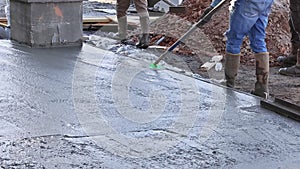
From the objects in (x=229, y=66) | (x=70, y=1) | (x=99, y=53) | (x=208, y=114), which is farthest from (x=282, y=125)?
(x=70, y=1)

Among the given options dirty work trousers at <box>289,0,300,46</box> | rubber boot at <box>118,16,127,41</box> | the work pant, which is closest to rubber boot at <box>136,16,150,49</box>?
rubber boot at <box>118,16,127,41</box>

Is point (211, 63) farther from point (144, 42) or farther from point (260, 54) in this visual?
point (260, 54)

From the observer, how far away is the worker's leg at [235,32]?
6.04 meters

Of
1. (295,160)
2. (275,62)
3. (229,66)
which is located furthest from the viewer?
(275,62)

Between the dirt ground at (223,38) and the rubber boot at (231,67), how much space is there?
21.1 inches

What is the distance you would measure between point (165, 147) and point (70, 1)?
4601 millimetres

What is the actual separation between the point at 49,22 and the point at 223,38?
280cm

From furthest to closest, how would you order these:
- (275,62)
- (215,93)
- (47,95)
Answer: (275,62), (215,93), (47,95)

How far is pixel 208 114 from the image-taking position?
513 cm

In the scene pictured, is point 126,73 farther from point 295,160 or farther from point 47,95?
point 295,160

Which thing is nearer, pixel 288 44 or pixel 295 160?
pixel 295 160

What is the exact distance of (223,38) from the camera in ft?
31.0

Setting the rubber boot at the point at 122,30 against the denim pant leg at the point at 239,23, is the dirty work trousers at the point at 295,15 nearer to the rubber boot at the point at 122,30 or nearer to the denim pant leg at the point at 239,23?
the denim pant leg at the point at 239,23

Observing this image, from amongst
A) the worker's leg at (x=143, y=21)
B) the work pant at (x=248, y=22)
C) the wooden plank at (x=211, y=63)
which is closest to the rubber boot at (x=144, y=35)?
the worker's leg at (x=143, y=21)
